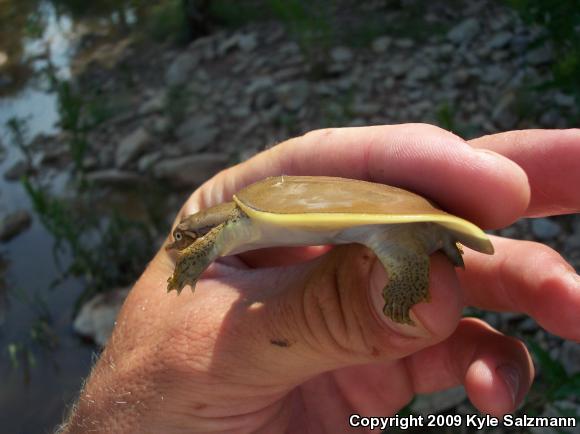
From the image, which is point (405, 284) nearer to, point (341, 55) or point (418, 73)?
point (418, 73)

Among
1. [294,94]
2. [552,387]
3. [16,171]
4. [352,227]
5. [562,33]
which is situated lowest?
[16,171]

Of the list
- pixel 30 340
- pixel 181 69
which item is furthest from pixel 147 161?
pixel 30 340

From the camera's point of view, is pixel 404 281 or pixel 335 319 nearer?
pixel 404 281

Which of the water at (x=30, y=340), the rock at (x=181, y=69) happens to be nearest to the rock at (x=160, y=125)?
the rock at (x=181, y=69)

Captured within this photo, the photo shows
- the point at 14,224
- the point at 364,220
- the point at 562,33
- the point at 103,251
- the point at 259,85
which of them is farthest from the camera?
the point at 259,85

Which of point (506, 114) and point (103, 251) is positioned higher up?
point (506, 114)

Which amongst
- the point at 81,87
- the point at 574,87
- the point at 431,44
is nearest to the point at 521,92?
the point at 574,87

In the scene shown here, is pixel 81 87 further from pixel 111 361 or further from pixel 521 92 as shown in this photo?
pixel 111 361
